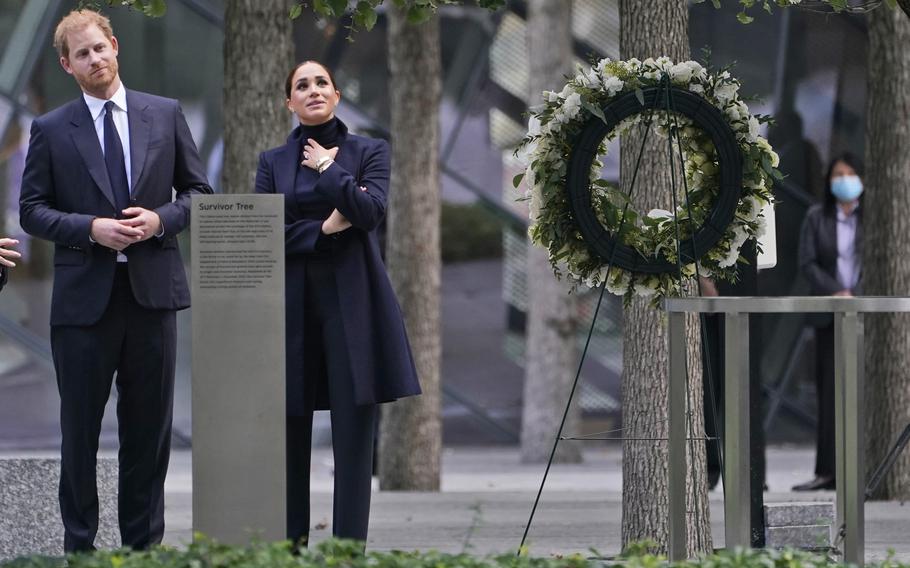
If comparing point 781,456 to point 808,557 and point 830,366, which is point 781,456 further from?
point 808,557

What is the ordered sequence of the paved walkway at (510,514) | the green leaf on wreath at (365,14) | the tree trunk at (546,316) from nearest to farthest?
1. the green leaf on wreath at (365,14)
2. the paved walkway at (510,514)
3. the tree trunk at (546,316)

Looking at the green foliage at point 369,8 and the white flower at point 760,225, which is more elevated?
the green foliage at point 369,8

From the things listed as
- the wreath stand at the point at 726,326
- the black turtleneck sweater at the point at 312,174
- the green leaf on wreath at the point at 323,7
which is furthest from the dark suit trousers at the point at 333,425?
the green leaf on wreath at the point at 323,7

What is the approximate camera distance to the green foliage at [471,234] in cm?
1559

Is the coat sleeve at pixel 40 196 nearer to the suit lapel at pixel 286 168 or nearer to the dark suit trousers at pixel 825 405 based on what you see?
the suit lapel at pixel 286 168

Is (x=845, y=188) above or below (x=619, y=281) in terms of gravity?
above

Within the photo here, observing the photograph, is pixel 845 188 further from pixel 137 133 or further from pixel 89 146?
pixel 89 146

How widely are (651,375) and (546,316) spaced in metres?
6.75

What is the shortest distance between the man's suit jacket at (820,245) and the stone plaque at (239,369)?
6009 millimetres

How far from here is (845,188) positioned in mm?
10633

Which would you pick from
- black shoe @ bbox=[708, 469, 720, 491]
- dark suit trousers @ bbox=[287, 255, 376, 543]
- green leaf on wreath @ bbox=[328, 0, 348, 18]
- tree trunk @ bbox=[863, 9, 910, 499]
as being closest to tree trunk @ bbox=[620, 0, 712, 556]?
green leaf on wreath @ bbox=[328, 0, 348, 18]

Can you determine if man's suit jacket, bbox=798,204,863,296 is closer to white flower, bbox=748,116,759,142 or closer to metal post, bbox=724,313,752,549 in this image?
white flower, bbox=748,116,759,142

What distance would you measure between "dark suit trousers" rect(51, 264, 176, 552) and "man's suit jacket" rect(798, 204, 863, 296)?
579 centimetres

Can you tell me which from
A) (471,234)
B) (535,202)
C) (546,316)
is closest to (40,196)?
(535,202)
